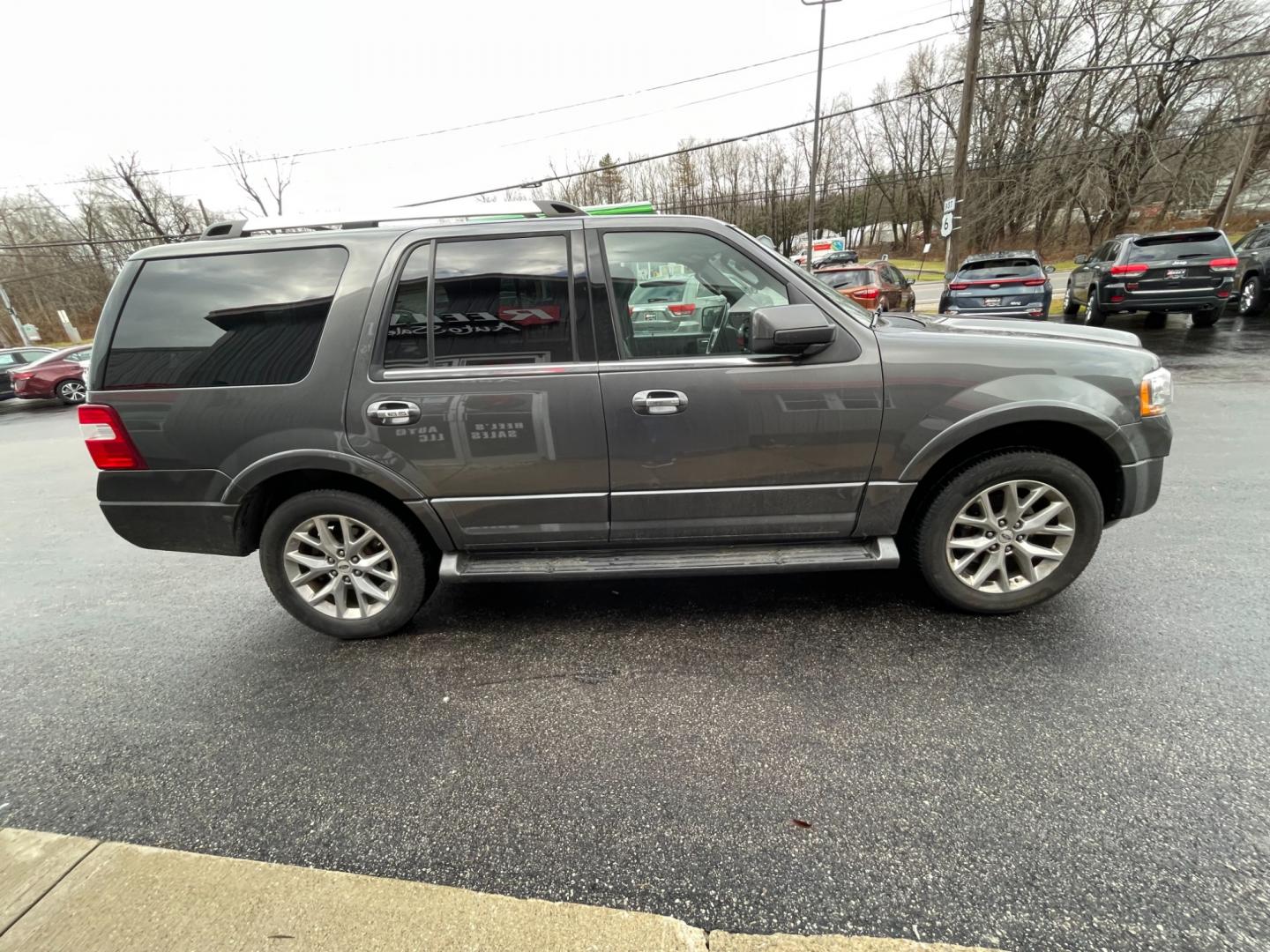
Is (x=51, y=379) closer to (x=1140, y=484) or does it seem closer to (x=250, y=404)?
(x=250, y=404)

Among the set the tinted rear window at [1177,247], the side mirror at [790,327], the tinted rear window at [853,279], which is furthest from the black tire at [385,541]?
the tinted rear window at [1177,247]

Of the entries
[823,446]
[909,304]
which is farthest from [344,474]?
[909,304]

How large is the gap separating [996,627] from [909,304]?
44.8 ft

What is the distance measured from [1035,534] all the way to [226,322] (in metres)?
3.92

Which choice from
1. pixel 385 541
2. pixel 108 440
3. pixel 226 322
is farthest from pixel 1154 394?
pixel 108 440

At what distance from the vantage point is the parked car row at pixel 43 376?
47.6 feet

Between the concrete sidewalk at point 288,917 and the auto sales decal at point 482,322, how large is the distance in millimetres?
2063

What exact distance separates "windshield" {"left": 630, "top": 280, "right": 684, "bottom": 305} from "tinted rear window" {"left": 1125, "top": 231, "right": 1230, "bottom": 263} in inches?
471

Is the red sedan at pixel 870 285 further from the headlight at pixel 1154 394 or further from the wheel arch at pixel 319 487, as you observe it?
the wheel arch at pixel 319 487

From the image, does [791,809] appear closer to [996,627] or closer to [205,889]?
[996,627]

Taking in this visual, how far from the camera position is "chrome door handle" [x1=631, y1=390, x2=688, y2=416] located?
8.66 ft

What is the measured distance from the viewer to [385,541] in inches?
115

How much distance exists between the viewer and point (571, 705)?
248cm

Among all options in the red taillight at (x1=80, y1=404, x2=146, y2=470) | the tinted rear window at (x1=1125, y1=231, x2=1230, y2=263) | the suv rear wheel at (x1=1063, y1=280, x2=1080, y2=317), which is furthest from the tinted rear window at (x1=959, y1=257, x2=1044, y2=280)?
the red taillight at (x1=80, y1=404, x2=146, y2=470)
